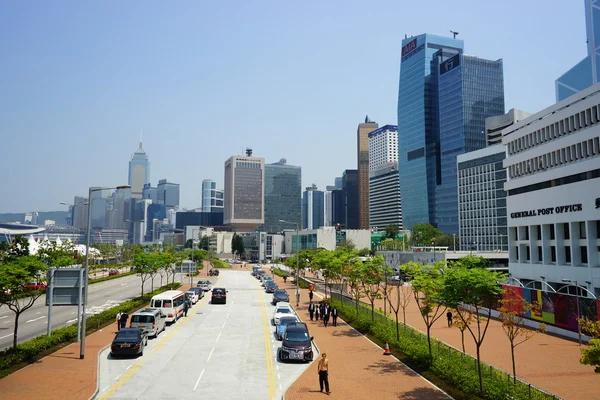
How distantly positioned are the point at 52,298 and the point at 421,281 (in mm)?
22648

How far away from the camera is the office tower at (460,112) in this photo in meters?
183

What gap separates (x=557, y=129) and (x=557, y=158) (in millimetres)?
3476

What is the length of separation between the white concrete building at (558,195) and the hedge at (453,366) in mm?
21015

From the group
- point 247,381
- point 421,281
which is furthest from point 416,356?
point 247,381

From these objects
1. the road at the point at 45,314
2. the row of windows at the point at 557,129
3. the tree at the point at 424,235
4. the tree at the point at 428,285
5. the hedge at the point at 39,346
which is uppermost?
the row of windows at the point at 557,129

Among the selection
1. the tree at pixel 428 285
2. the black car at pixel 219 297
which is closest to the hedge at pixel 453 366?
the tree at pixel 428 285

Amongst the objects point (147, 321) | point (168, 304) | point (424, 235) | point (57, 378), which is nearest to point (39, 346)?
point (57, 378)

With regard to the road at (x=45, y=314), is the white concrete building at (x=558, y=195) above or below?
above

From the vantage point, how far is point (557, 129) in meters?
53.1

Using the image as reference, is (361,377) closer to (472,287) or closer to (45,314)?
(472,287)

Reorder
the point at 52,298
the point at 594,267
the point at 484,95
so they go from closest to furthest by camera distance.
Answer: the point at 52,298
the point at 594,267
the point at 484,95

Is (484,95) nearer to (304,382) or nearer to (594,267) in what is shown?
(594,267)

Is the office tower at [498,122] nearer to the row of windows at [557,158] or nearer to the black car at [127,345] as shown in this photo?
the row of windows at [557,158]

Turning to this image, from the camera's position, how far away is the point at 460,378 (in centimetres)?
1984
